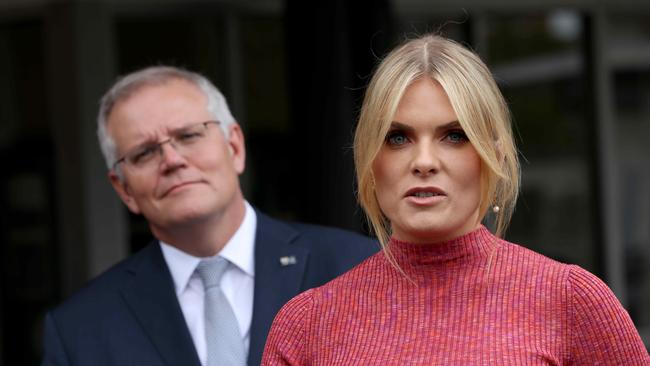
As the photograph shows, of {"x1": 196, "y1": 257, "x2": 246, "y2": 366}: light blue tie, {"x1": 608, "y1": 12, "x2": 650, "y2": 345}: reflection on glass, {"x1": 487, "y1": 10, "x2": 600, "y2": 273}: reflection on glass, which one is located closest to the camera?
{"x1": 196, "y1": 257, "x2": 246, "y2": 366}: light blue tie

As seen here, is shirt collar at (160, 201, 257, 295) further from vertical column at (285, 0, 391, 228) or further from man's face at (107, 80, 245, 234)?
vertical column at (285, 0, 391, 228)

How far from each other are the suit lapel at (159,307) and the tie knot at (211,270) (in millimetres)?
95

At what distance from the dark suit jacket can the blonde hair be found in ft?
3.18

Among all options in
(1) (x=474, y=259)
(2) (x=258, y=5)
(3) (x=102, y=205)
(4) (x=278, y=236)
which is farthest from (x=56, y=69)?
(1) (x=474, y=259)

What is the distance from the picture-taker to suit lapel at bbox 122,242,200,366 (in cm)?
276

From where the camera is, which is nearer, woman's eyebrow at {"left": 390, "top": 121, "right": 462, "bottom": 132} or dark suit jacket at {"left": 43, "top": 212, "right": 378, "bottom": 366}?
woman's eyebrow at {"left": 390, "top": 121, "right": 462, "bottom": 132}

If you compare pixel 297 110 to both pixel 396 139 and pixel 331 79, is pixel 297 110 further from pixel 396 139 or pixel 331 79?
pixel 396 139

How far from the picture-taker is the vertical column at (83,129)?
5934 mm

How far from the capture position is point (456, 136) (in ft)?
6.01

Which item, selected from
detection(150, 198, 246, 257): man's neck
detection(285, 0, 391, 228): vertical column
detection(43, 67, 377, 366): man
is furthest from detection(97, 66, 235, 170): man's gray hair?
detection(285, 0, 391, 228): vertical column

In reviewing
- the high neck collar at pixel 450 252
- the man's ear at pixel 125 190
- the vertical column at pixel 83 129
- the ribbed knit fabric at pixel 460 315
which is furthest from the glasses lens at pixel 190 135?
the vertical column at pixel 83 129

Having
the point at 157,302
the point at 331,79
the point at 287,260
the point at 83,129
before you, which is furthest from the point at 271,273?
the point at 83,129

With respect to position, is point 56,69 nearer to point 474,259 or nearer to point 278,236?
point 278,236

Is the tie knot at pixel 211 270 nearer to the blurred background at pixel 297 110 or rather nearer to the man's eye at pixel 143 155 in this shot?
the man's eye at pixel 143 155
